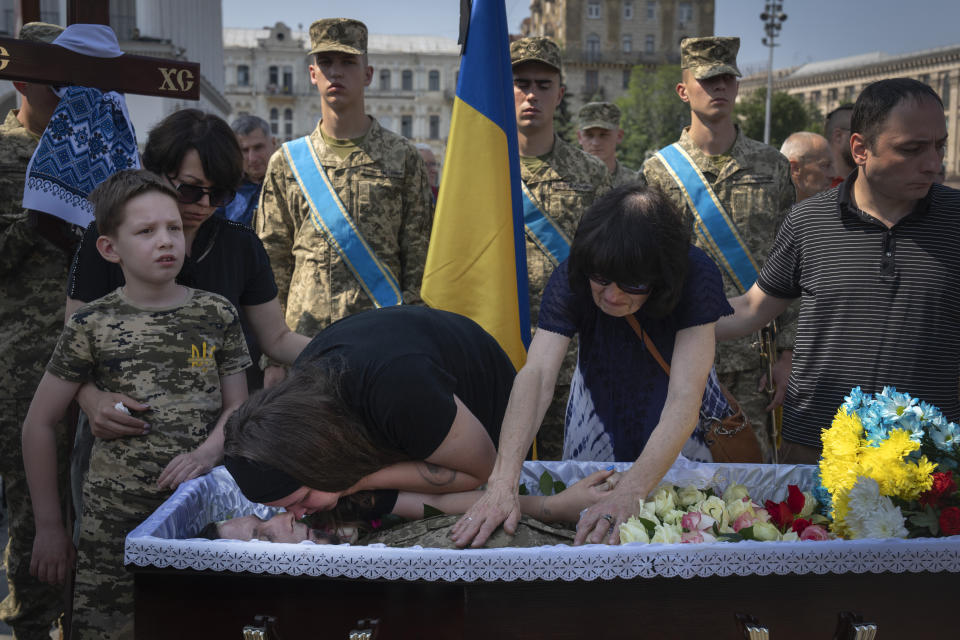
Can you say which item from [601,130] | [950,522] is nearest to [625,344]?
[950,522]

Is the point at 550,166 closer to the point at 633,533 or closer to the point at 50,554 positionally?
the point at 633,533

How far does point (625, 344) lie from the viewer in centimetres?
268

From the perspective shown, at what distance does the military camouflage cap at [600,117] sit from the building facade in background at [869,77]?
56294 mm

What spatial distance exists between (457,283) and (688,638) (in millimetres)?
1897

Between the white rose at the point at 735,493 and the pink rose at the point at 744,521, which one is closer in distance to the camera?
the pink rose at the point at 744,521

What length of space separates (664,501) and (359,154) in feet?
8.41

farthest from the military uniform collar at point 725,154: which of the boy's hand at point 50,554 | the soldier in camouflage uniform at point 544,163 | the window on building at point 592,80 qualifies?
the window on building at point 592,80

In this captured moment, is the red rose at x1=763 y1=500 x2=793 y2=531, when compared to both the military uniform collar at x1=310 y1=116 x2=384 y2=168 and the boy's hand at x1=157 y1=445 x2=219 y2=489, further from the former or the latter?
the military uniform collar at x1=310 y1=116 x2=384 y2=168

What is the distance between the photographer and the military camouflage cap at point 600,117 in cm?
664

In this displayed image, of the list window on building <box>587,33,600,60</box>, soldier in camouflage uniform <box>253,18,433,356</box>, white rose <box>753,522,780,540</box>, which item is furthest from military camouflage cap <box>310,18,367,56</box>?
window on building <box>587,33,600,60</box>

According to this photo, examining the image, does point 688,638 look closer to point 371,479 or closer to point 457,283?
point 371,479

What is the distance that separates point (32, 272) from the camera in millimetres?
3543

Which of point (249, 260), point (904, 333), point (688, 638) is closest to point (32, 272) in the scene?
point (249, 260)

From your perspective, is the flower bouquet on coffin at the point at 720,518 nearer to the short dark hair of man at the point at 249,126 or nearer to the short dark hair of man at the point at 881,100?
the short dark hair of man at the point at 881,100
